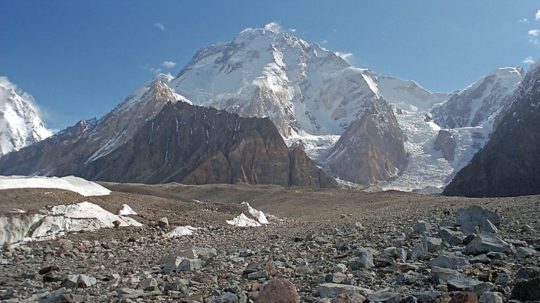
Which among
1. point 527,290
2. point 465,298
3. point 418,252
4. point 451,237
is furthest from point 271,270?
point 527,290

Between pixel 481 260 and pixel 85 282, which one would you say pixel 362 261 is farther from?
pixel 85 282

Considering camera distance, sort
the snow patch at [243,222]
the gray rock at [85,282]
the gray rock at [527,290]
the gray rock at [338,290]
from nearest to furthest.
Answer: the gray rock at [527,290], the gray rock at [338,290], the gray rock at [85,282], the snow patch at [243,222]

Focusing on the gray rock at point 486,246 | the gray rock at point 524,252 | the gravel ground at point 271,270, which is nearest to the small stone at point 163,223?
the gravel ground at point 271,270

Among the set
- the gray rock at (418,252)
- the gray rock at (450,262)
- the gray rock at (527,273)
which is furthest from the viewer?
Result: the gray rock at (418,252)

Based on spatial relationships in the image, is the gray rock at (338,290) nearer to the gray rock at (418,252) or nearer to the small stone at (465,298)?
the small stone at (465,298)

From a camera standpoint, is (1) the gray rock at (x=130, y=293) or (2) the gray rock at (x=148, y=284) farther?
(2) the gray rock at (x=148, y=284)

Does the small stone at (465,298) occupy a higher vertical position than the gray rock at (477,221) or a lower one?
lower

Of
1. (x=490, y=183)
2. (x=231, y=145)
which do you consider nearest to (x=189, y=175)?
(x=231, y=145)
